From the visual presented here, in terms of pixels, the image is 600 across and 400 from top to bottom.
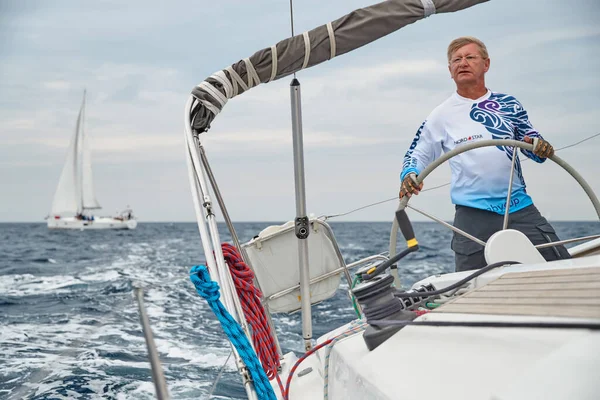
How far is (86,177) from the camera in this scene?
36.1m

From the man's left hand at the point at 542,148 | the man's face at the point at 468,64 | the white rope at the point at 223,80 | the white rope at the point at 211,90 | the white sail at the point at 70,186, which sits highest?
the white sail at the point at 70,186

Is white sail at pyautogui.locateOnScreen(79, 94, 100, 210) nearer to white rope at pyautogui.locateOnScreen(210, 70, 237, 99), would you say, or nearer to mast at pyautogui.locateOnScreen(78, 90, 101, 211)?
mast at pyautogui.locateOnScreen(78, 90, 101, 211)

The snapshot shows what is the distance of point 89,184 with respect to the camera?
36.6 metres

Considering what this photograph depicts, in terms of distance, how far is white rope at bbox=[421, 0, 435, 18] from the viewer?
2355mm

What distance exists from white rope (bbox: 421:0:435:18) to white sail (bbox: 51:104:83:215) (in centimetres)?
3435

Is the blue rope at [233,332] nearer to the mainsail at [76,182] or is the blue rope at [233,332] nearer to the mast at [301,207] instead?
the mast at [301,207]

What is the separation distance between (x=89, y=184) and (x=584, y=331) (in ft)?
126

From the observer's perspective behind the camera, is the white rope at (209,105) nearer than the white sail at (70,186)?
Yes

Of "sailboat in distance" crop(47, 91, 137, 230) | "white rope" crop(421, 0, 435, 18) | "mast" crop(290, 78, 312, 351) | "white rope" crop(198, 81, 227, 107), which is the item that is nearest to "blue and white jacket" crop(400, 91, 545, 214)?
"white rope" crop(421, 0, 435, 18)

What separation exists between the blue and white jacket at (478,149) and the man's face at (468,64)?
0.30 feet

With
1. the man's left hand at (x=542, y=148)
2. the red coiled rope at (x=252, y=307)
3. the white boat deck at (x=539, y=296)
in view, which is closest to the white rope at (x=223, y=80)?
the red coiled rope at (x=252, y=307)

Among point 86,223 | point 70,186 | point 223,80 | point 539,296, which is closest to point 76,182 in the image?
point 70,186

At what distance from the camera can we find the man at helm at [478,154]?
240cm

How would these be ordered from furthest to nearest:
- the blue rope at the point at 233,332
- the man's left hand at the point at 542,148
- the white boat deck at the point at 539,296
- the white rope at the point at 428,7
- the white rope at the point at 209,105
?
the white rope at the point at 428,7 → the white rope at the point at 209,105 → the man's left hand at the point at 542,148 → the blue rope at the point at 233,332 → the white boat deck at the point at 539,296
